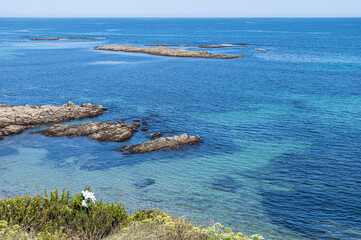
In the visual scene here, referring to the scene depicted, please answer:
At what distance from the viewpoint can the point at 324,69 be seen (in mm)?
80875

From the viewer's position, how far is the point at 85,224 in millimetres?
15453

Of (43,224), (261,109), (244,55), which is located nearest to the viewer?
(43,224)

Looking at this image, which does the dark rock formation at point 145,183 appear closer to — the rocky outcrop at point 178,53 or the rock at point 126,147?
the rock at point 126,147

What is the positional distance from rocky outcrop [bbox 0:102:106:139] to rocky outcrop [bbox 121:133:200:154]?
44.9 feet

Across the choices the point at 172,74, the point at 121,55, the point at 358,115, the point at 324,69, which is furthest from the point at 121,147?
the point at 121,55

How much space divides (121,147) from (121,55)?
264ft

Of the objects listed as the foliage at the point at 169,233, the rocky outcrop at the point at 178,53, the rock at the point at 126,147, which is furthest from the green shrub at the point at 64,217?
the rocky outcrop at the point at 178,53

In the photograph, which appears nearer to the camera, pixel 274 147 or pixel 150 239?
pixel 150 239

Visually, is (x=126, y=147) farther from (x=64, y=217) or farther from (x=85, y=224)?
(x=85, y=224)

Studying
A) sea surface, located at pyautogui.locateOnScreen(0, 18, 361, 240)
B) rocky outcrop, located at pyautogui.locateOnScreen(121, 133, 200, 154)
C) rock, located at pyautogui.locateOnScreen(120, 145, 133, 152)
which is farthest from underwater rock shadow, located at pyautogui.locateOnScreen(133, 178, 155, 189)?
rock, located at pyautogui.locateOnScreen(120, 145, 133, 152)

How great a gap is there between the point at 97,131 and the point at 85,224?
23895 millimetres

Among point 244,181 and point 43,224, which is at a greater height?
point 43,224

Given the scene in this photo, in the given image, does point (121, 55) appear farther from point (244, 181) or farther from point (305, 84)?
point (244, 181)

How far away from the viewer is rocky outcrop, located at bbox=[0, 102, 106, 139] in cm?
3950
